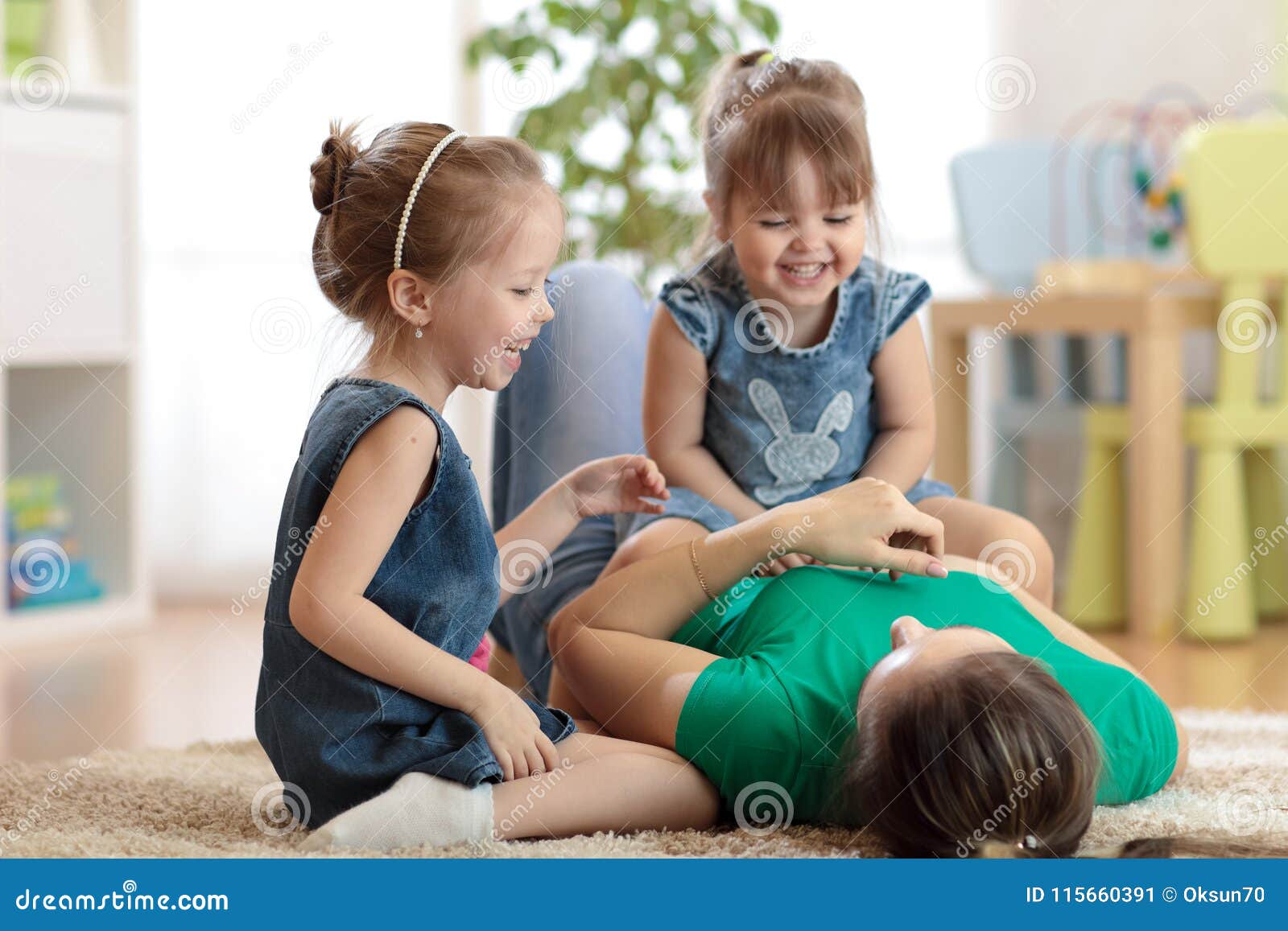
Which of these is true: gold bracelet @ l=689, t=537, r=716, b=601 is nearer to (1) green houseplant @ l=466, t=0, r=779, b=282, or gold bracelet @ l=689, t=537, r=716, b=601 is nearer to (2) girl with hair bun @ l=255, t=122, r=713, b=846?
(2) girl with hair bun @ l=255, t=122, r=713, b=846

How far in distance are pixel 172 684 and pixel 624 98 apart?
1335mm

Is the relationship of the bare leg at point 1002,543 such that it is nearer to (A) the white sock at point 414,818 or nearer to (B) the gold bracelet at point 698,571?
(B) the gold bracelet at point 698,571

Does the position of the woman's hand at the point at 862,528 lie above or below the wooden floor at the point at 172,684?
above

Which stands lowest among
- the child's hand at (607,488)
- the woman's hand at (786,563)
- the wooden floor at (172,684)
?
the wooden floor at (172,684)

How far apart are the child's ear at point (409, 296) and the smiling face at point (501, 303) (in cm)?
1

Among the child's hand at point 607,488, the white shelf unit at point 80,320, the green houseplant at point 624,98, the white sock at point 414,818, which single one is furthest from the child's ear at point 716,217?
the white shelf unit at point 80,320

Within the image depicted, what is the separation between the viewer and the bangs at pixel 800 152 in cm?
137

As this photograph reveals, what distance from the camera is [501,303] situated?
1.06m

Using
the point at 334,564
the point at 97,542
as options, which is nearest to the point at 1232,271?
the point at 334,564

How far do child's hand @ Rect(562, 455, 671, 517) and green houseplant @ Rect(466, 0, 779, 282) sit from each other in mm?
1392

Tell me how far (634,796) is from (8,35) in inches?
80.7

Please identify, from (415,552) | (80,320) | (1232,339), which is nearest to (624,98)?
(80,320)

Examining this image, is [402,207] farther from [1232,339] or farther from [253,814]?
[1232,339]

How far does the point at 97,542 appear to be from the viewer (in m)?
2.64
